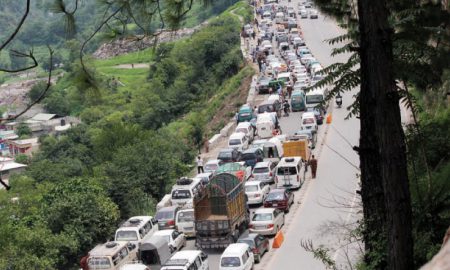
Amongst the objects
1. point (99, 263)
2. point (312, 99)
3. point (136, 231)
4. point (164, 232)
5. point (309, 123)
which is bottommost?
point (99, 263)

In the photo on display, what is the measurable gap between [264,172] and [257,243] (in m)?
8.44

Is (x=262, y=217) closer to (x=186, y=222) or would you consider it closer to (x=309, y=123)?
(x=186, y=222)

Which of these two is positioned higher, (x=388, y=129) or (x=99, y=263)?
(x=388, y=129)

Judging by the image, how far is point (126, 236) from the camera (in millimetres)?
27516

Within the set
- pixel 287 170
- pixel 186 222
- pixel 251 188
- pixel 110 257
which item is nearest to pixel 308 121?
pixel 287 170

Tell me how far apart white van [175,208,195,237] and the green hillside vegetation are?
4813 mm

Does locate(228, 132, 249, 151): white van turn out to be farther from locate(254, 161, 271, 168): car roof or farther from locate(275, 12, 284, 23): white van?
locate(275, 12, 284, 23): white van

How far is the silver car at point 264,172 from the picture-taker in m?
32.0

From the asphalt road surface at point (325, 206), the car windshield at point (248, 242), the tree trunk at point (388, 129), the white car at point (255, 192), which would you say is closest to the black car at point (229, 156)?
the asphalt road surface at point (325, 206)

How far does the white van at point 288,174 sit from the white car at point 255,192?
860mm

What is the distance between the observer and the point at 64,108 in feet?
357

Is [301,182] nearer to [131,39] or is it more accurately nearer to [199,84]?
[131,39]

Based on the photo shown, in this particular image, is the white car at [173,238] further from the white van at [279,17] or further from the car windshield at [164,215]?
the white van at [279,17]

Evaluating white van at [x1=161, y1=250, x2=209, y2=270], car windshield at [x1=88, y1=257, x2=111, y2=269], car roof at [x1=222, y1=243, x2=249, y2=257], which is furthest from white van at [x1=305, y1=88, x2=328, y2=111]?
white van at [x1=161, y1=250, x2=209, y2=270]
